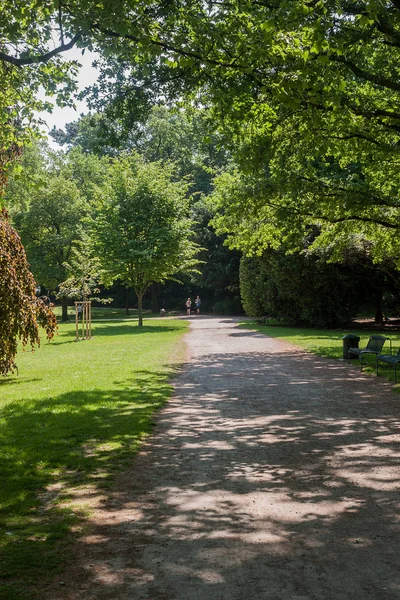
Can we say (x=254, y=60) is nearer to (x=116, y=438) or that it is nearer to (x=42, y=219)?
(x=116, y=438)

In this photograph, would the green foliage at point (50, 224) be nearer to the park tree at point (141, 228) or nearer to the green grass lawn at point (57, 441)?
the park tree at point (141, 228)

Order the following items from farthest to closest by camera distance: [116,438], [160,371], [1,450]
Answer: [160,371] → [116,438] → [1,450]

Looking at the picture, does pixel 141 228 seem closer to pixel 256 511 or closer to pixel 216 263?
pixel 216 263

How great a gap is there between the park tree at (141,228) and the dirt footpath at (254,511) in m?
26.1

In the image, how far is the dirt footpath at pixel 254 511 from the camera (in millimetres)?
4055

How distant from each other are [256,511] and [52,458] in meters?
3.07

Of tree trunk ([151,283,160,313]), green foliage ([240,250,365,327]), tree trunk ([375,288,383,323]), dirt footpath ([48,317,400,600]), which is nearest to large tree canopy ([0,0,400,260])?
dirt footpath ([48,317,400,600])

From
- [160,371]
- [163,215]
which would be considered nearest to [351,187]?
[160,371]

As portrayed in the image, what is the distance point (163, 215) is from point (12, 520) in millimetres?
33104

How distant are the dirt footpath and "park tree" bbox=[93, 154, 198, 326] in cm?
2611

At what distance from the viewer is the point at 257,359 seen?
18438 mm

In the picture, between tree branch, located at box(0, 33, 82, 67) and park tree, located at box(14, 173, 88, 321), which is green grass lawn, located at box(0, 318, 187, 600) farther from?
park tree, located at box(14, 173, 88, 321)

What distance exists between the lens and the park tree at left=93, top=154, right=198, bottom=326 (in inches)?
1437

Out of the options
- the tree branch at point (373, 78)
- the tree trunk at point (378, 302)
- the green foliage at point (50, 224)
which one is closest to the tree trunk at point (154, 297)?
the green foliage at point (50, 224)
